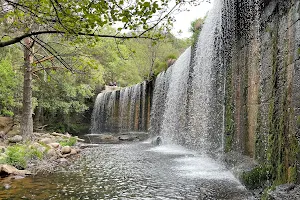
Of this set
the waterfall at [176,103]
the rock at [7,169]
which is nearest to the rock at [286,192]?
the rock at [7,169]

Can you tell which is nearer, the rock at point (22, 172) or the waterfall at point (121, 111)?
the rock at point (22, 172)

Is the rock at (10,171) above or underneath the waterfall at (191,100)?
underneath


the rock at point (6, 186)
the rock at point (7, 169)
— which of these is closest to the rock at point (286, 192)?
the rock at point (6, 186)

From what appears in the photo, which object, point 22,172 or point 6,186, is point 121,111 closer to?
point 22,172

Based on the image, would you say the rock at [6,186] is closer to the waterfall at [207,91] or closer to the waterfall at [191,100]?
the waterfall at [191,100]

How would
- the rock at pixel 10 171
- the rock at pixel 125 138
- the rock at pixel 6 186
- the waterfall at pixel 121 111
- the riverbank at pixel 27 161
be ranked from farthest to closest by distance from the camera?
the waterfall at pixel 121 111 → the rock at pixel 125 138 → the riverbank at pixel 27 161 → the rock at pixel 10 171 → the rock at pixel 6 186

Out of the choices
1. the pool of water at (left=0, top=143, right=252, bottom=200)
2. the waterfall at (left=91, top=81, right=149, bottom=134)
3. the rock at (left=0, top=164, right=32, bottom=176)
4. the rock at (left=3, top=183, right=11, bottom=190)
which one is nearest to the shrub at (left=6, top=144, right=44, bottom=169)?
the rock at (left=0, top=164, right=32, bottom=176)

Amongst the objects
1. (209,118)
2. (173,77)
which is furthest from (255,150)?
(173,77)

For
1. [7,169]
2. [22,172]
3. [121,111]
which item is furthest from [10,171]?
[121,111]

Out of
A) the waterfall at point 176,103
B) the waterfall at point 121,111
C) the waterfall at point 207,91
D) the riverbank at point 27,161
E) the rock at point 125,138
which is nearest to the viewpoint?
the riverbank at point 27,161

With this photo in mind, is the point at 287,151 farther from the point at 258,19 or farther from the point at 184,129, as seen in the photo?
the point at 184,129

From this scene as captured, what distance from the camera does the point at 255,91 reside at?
6824 mm

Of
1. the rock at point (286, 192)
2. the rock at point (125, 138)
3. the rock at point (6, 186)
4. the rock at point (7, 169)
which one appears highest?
the rock at point (286, 192)

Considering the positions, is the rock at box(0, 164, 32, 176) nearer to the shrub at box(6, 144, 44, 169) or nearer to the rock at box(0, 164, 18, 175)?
the rock at box(0, 164, 18, 175)
